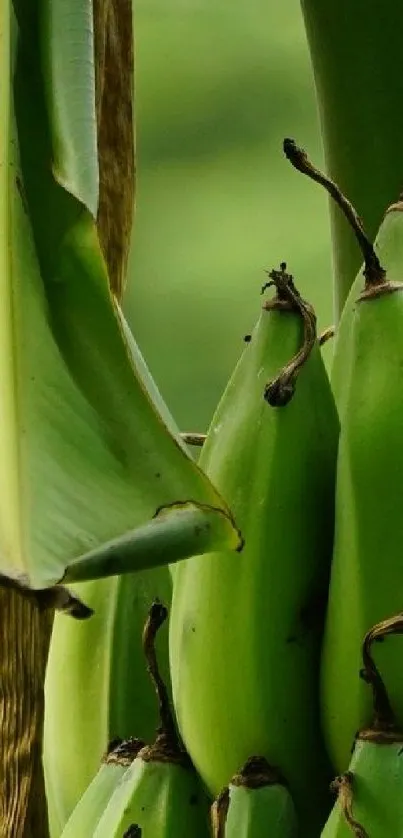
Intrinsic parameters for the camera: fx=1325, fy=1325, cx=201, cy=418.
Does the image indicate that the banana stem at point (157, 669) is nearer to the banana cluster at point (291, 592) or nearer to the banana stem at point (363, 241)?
the banana cluster at point (291, 592)

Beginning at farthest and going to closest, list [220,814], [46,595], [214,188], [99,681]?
[214,188] → [99,681] → [220,814] → [46,595]

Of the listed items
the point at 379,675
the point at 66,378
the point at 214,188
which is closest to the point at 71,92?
the point at 66,378

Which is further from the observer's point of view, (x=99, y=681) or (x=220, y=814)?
(x=99, y=681)

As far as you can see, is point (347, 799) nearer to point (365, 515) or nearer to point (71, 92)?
point (365, 515)

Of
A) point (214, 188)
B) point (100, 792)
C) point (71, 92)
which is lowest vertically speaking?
point (100, 792)

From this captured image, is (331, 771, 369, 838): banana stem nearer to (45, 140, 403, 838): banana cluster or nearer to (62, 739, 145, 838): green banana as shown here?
(45, 140, 403, 838): banana cluster

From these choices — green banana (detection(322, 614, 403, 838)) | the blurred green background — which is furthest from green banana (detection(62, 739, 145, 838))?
the blurred green background

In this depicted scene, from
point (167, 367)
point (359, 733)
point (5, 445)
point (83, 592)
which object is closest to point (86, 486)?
point (5, 445)
